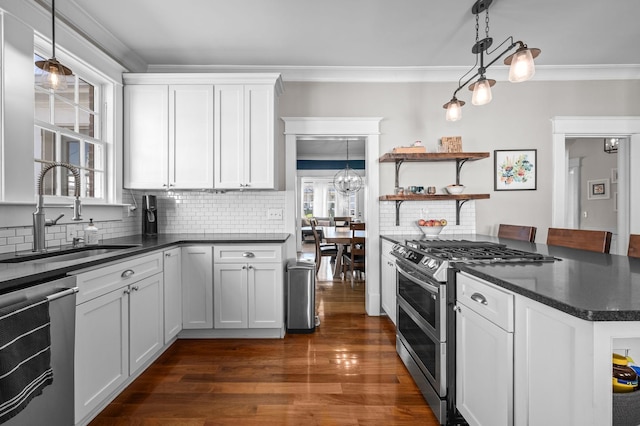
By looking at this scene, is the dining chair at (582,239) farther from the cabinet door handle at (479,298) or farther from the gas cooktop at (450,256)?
the cabinet door handle at (479,298)

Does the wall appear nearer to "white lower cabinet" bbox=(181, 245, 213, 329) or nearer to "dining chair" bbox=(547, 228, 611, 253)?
"dining chair" bbox=(547, 228, 611, 253)

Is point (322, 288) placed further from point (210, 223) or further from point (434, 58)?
point (434, 58)

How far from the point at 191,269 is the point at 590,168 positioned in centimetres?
619

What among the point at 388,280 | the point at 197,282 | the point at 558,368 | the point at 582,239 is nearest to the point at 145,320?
the point at 197,282

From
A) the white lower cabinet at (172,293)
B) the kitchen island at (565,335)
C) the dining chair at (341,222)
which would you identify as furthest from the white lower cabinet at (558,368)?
the dining chair at (341,222)

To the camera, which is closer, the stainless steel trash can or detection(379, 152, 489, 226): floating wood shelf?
the stainless steel trash can

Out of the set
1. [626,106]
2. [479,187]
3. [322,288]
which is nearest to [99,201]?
[322,288]

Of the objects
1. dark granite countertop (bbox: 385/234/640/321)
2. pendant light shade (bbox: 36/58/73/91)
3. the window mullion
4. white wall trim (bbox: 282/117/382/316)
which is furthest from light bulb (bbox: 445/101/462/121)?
the window mullion

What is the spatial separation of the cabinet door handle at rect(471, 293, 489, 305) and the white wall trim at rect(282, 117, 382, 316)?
2.16 metres

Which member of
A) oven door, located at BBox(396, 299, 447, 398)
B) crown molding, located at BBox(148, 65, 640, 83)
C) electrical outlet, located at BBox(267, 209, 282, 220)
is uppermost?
crown molding, located at BBox(148, 65, 640, 83)

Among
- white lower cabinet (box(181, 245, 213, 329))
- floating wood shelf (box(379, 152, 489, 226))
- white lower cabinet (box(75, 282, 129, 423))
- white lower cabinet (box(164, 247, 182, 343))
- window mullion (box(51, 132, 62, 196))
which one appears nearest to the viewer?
white lower cabinet (box(75, 282, 129, 423))

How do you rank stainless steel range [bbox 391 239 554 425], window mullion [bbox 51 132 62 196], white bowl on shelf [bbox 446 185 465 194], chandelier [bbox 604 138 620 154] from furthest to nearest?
chandelier [bbox 604 138 620 154]
white bowl on shelf [bbox 446 185 465 194]
window mullion [bbox 51 132 62 196]
stainless steel range [bbox 391 239 554 425]

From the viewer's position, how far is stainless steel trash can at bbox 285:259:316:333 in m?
3.18

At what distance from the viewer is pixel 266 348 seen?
9.36 feet
